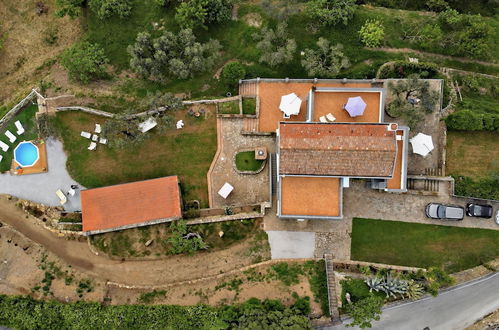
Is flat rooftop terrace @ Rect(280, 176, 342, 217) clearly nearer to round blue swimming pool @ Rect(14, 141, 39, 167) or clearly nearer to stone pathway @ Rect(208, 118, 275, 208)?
stone pathway @ Rect(208, 118, 275, 208)

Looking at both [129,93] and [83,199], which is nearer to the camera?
[83,199]

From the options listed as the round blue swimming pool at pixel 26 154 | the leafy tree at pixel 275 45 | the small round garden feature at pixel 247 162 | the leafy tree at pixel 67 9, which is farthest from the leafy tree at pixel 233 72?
the round blue swimming pool at pixel 26 154

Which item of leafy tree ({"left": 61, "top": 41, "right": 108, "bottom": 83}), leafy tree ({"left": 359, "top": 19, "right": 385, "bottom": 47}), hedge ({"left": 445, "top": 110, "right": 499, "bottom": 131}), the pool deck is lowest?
the pool deck

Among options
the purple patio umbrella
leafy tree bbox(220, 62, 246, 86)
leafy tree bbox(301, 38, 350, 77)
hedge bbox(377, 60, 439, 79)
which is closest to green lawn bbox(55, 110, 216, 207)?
leafy tree bbox(220, 62, 246, 86)

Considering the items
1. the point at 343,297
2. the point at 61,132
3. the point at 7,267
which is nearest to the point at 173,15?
the point at 61,132

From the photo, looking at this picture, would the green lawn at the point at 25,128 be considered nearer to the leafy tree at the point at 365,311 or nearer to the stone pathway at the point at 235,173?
the stone pathway at the point at 235,173

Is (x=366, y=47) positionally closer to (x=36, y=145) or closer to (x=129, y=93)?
(x=129, y=93)
